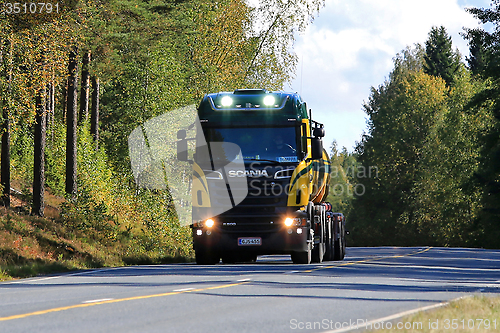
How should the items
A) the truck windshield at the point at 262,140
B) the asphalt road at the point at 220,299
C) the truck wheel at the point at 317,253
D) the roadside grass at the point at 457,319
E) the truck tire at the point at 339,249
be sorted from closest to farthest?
the roadside grass at the point at 457,319 < the asphalt road at the point at 220,299 < the truck windshield at the point at 262,140 < the truck wheel at the point at 317,253 < the truck tire at the point at 339,249

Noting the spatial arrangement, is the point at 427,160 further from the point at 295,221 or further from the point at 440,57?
the point at 295,221

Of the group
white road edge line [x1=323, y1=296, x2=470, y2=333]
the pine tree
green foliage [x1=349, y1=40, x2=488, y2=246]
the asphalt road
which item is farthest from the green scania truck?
the pine tree

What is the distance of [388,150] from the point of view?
255ft

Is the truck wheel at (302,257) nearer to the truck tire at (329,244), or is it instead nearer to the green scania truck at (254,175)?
the green scania truck at (254,175)

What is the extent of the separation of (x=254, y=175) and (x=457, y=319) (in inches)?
386

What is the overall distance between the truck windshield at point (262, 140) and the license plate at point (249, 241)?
2.01m

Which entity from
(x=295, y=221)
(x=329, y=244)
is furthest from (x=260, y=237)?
(x=329, y=244)

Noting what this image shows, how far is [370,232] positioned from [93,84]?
45514 mm

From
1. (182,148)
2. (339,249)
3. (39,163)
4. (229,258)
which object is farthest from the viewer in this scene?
(39,163)

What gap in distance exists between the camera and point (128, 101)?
35594 mm

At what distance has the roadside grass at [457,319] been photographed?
863 centimetres

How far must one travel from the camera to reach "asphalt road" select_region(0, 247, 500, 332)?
9.16 metres

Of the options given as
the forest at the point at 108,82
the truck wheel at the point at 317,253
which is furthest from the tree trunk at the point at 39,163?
the truck wheel at the point at 317,253

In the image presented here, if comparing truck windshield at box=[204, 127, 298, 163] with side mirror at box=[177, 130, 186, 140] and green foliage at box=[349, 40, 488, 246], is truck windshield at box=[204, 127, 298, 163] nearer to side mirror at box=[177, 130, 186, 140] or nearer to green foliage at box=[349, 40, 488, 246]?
side mirror at box=[177, 130, 186, 140]
